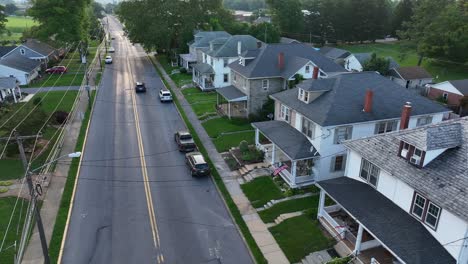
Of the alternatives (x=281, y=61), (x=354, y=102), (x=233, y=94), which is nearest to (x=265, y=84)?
(x=281, y=61)

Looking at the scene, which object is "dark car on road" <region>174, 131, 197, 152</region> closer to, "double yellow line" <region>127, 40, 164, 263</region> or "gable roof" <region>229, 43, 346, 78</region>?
"double yellow line" <region>127, 40, 164, 263</region>

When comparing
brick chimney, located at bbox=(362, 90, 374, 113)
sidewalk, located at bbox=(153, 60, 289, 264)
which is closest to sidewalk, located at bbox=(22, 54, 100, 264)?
sidewalk, located at bbox=(153, 60, 289, 264)

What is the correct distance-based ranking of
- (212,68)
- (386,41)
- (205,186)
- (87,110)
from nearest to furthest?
1. (205,186)
2. (87,110)
3. (212,68)
4. (386,41)

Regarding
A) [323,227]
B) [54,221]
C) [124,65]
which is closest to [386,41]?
[124,65]

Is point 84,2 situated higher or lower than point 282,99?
higher

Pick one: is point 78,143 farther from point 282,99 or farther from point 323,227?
point 323,227

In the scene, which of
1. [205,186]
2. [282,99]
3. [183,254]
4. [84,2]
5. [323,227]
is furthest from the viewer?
[84,2]
